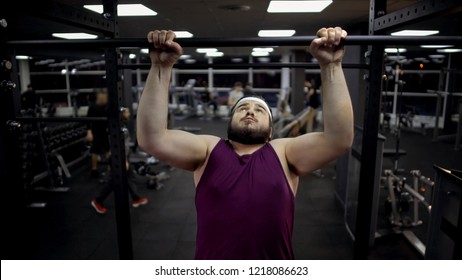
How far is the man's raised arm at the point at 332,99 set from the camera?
1021 mm

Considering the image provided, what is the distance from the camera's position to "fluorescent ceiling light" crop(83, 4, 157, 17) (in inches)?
113

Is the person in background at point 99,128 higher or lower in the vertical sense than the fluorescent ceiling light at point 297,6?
lower

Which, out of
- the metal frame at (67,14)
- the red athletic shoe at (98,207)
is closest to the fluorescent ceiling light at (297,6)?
the metal frame at (67,14)

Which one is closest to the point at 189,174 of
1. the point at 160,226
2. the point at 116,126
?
the point at 160,226

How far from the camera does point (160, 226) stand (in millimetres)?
3406

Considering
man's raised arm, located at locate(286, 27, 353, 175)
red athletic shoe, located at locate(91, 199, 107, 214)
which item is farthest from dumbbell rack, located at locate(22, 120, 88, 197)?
man's raised arm, located at locate(286, 27, 353, 175)

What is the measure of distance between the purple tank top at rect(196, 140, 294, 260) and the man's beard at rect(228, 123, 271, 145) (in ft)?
0.38

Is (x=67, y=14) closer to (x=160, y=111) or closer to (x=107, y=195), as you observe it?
(x=160, y=111)

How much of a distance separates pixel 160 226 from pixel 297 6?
2414 millimetres

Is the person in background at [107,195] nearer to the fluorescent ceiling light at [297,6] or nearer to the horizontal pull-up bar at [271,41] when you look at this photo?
the fluorescent ceiling light at [297,6]

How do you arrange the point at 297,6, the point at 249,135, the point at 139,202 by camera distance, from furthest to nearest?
the point at 139,202
the point at 297,6
the point at 249,135

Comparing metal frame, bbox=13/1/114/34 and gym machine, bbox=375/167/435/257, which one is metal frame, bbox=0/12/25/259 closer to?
metal frame, bbox=13/1/114/34

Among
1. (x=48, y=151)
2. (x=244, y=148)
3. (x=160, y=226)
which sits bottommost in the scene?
(x=160, y=226)

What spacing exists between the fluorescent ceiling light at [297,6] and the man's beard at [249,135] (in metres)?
1.82
